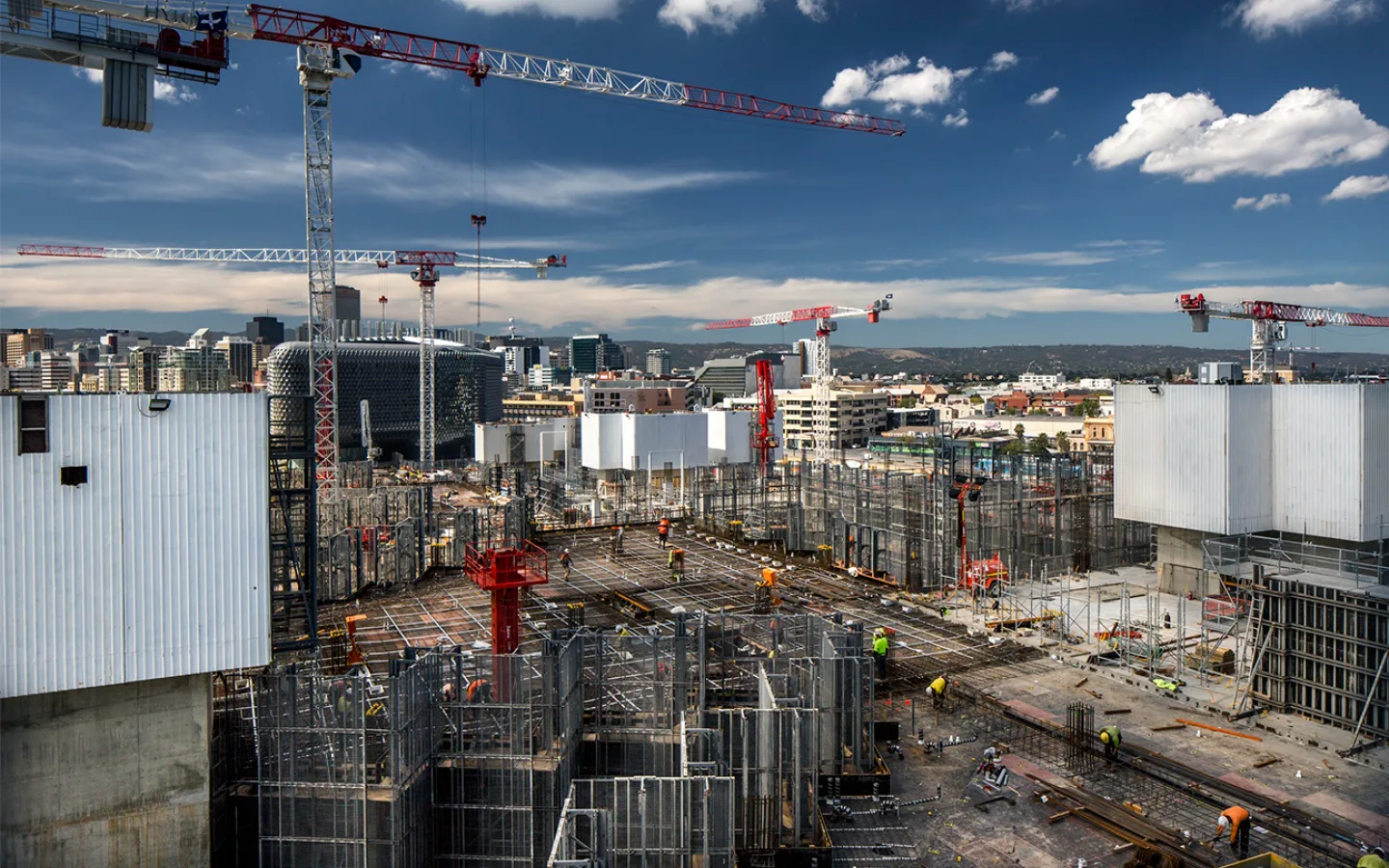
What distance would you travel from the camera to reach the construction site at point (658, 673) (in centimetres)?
919

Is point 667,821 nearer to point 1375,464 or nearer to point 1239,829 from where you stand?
point 1239,829

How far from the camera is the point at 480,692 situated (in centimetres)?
1139

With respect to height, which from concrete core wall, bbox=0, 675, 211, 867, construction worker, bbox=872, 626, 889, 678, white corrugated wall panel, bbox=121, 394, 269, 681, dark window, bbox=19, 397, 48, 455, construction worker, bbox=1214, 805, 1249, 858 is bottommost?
construction worker, bbox=1214, 805, 1249, 858

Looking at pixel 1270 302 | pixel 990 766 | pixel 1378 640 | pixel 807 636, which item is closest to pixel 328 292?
pixel 807 636

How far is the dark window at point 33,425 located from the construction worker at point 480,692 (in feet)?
17.9

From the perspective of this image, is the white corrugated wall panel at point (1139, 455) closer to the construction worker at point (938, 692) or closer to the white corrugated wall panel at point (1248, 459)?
the white corrugated wall panel at point (1248, 459)

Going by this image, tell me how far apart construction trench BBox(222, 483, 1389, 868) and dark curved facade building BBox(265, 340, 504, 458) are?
72194mm

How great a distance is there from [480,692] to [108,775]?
400cm

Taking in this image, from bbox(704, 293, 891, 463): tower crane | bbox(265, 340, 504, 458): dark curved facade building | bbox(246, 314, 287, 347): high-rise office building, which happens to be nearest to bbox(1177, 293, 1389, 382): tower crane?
bbox(704, 293, 891, 463): tower crane

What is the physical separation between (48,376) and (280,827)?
561 cm

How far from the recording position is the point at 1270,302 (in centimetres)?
7638

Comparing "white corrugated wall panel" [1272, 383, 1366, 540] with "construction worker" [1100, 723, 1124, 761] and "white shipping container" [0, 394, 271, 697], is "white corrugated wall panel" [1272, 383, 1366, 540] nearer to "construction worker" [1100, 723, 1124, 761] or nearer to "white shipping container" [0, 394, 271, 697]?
"construction worker" [1100, 723, 1124, 761]

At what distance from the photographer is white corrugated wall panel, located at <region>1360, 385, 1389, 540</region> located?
68.6ft

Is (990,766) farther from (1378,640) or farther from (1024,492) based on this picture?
(1024,492)
